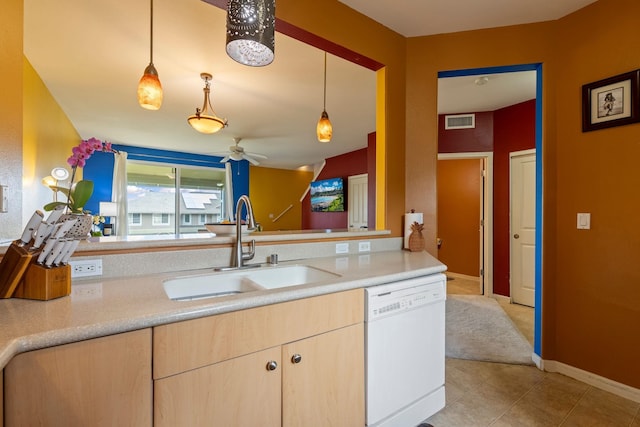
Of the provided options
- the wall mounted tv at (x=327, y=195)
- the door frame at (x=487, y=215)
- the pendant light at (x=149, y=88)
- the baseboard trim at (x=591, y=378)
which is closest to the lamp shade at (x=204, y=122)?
the pendant light at (x=149, y=88)

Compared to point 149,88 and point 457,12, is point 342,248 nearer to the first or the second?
point 149,88

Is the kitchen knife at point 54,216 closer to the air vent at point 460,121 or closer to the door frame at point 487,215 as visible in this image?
the door frame at point 487,215

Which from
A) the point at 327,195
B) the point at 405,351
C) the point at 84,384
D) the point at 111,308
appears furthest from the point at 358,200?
the point at 84,384

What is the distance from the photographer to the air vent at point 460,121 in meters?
4.07

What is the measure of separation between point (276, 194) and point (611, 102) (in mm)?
7287

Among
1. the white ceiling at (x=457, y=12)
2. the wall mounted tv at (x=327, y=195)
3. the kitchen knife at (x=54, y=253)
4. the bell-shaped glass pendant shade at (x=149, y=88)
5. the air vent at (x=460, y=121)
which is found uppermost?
the white ceiling at (x=457, y=12)

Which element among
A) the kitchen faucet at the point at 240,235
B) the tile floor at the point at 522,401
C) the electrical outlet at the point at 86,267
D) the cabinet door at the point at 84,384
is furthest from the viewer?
the tile floor at the point at 522,401

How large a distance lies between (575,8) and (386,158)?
168 cm

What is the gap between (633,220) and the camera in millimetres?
1853

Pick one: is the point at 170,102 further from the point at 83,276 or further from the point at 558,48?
the point at 558,48

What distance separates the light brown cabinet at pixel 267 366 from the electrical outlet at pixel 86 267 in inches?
25.0

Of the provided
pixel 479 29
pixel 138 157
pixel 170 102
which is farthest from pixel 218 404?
pixel 138 157

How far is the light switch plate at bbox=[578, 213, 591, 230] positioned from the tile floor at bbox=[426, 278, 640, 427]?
1076 millimetres

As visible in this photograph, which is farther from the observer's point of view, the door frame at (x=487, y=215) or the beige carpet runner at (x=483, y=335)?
the door frame at (x=487, y=215)
